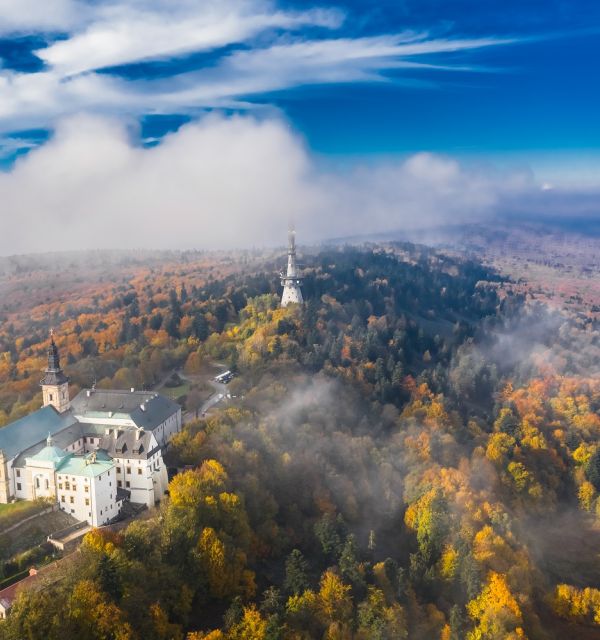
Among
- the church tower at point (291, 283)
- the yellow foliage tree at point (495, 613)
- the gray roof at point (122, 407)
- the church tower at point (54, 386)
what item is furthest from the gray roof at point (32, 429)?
the church tower at point (291, 283)

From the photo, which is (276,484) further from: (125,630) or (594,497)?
(594,497)

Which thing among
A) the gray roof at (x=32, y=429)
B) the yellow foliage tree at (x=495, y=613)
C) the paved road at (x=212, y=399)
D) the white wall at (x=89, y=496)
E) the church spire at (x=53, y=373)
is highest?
the church spire at (x=53, y=373)

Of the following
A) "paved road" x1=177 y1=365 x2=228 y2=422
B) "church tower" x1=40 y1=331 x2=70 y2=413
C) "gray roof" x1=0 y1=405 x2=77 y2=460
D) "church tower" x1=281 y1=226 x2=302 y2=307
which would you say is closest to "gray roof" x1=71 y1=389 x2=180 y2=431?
"church tower" x1=40 y1=331 x2=70 y2=413

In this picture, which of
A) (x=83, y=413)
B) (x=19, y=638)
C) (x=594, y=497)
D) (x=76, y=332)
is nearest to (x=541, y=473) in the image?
(x=594, y=497)

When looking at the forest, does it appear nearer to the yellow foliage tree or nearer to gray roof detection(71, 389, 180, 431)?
the yellow foliage tree

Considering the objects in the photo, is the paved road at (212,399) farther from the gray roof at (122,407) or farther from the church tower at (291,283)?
the church tower at (291,283)

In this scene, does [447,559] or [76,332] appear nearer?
[447,559]

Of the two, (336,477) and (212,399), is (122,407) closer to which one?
(212,399)
